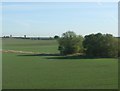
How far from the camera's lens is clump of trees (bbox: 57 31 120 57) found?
1354 inches

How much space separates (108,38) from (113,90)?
2331 cm

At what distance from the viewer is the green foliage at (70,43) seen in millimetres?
39281

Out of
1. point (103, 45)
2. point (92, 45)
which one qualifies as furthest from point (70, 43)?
point (103, 45)

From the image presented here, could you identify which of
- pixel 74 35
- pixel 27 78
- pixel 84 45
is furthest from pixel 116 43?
pixel 27 78

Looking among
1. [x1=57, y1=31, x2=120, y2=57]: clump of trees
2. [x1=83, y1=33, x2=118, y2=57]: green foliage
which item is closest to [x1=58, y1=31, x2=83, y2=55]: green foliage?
[x1=57, y1=31, x2=120, y2=57]: clump of trees

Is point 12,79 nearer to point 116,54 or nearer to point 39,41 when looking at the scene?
point 116,54

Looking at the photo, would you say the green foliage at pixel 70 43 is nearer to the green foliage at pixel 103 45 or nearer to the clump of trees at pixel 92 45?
the clump of trees at pixel 92 45

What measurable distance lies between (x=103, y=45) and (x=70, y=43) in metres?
6.34

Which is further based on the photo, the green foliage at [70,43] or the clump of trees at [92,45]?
the green foliage at [70,43]

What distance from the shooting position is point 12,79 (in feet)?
47.9

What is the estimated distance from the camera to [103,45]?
114ft

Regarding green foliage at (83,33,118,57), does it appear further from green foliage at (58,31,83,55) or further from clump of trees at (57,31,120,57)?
green foliage at (58,31,83,55)

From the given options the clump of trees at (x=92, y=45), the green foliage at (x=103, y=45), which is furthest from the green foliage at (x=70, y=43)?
the green foliage at (x=103, y=45)

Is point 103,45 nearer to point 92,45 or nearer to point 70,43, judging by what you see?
point 92,45
